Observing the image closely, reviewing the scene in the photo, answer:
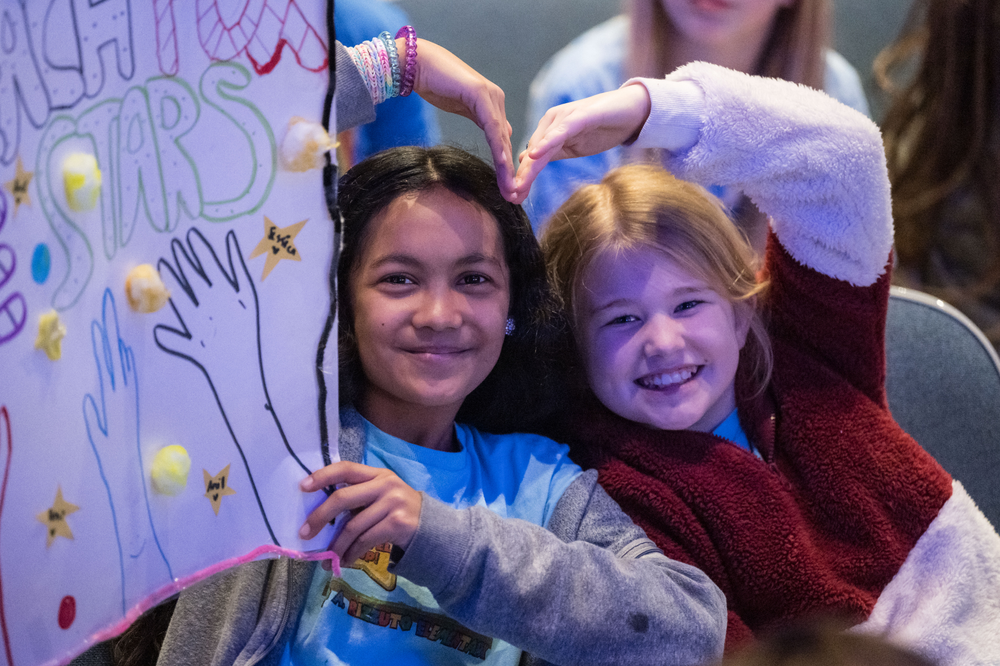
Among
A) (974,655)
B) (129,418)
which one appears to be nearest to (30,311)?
(129,418)

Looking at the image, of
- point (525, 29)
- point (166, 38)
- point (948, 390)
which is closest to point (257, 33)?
point (166, 38)

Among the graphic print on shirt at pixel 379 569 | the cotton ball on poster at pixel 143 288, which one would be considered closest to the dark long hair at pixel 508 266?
the graphic print on shirt at pixel 379 569

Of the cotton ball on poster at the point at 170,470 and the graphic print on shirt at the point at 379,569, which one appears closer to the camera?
the cotton ball on poster at the point at 170,470

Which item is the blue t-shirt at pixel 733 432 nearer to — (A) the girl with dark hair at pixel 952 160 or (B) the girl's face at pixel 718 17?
(B) the girl's face at pixel 718 17

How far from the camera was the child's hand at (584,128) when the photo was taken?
0.83 metres

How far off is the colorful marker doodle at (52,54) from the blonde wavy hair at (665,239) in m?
0.53

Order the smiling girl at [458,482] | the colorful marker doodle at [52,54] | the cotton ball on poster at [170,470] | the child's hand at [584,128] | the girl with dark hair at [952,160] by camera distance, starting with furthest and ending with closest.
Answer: the girl with dark hair at [952,160] → the child's hand at [584,128] → the smiling girl at [458,482] → the cotton ball on poster at [170,470] → the colorful marker doodle at [52,54]

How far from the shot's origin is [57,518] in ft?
1.75

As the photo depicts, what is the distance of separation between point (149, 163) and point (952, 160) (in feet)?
5.76

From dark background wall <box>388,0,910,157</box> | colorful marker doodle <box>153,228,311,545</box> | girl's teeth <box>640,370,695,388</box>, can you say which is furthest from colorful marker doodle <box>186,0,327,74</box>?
dark background wall <box>388,0,910,157</box>

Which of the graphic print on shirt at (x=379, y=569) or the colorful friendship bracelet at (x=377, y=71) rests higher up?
the colorful friendship bracelet at (x=377, y=71)

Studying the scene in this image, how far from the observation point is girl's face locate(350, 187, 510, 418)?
832mm

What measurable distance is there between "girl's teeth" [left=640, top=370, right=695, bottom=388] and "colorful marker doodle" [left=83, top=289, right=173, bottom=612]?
0.52m

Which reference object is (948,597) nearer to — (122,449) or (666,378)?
(666,378)
